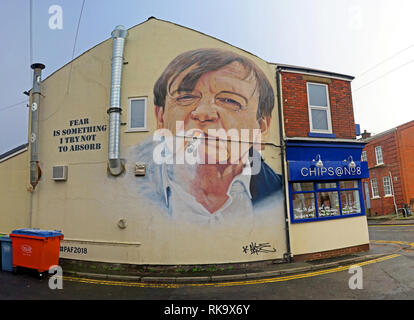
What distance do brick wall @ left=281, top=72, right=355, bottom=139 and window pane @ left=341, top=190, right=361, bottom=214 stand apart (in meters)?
2.32

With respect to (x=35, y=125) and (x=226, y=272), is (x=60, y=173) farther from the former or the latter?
(x=226, y=272)

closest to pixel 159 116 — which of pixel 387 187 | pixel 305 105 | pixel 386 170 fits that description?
pixel 305 105

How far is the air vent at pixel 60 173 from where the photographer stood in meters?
9.89

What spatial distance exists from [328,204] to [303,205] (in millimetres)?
1241

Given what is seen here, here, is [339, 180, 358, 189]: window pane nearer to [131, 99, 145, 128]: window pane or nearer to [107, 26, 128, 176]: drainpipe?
[131, 99, 145, 128]: window pane

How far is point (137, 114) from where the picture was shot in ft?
31.2

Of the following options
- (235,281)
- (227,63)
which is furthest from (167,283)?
(227,63)

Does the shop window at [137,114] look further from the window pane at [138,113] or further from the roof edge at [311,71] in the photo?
the roof edge at [311,71]

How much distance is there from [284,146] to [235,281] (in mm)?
4996

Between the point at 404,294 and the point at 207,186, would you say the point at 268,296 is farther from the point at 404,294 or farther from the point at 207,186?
the point at 207,186

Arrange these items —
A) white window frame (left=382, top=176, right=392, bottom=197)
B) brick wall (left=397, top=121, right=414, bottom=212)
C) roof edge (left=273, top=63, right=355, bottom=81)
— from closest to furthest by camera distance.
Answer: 1. roof edge (left=273, top=63, right=355, bottom=81)
2. brick wall (left=397, top=121, right=414, bottom=212)
3. white window frame (left=382, top=176, right=392, bottom=197)

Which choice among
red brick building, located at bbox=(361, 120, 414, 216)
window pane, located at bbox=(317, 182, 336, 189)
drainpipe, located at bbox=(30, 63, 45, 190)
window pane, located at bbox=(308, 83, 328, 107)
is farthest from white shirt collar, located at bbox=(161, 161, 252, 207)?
red brick building, located at bbox=(361, 120, 414, 216)

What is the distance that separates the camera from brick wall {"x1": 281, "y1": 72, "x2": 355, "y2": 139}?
411 inches

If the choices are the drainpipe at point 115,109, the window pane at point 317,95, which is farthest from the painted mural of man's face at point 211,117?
the window pane at point 317,95
